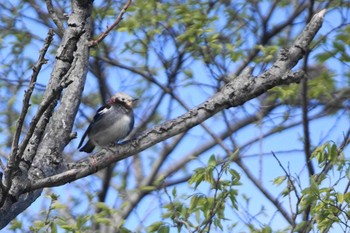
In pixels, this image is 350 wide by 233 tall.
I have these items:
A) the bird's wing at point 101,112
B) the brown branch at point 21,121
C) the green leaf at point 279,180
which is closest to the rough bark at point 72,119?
the brown branch at point 21,121

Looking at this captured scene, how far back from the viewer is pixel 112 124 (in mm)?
7715

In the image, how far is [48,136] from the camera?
14.8 feet

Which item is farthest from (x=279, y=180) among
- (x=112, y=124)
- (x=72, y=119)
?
(x=112, y=124)

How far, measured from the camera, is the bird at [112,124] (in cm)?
764

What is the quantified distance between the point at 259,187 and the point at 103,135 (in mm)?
3828

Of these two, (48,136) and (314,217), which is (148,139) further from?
(314,217)

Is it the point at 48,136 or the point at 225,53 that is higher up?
the point at 225,53

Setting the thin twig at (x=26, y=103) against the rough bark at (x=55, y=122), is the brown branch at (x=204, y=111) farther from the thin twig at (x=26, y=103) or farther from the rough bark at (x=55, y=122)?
the thin twig at (x=26, y=103)

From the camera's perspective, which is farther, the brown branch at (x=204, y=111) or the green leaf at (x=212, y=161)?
the green leaf at (x=212, y=161)

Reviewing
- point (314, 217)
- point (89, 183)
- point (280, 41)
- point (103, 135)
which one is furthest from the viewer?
point (280, 41)

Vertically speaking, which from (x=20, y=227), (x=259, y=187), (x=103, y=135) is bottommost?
(x=20, y=227)

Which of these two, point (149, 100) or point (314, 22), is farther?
point (149, 100)

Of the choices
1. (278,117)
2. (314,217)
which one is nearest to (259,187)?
(278,117)

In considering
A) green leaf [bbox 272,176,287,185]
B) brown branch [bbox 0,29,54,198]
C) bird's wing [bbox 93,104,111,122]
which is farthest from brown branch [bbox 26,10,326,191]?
bird's wing [bbox 93,104,111,122]
